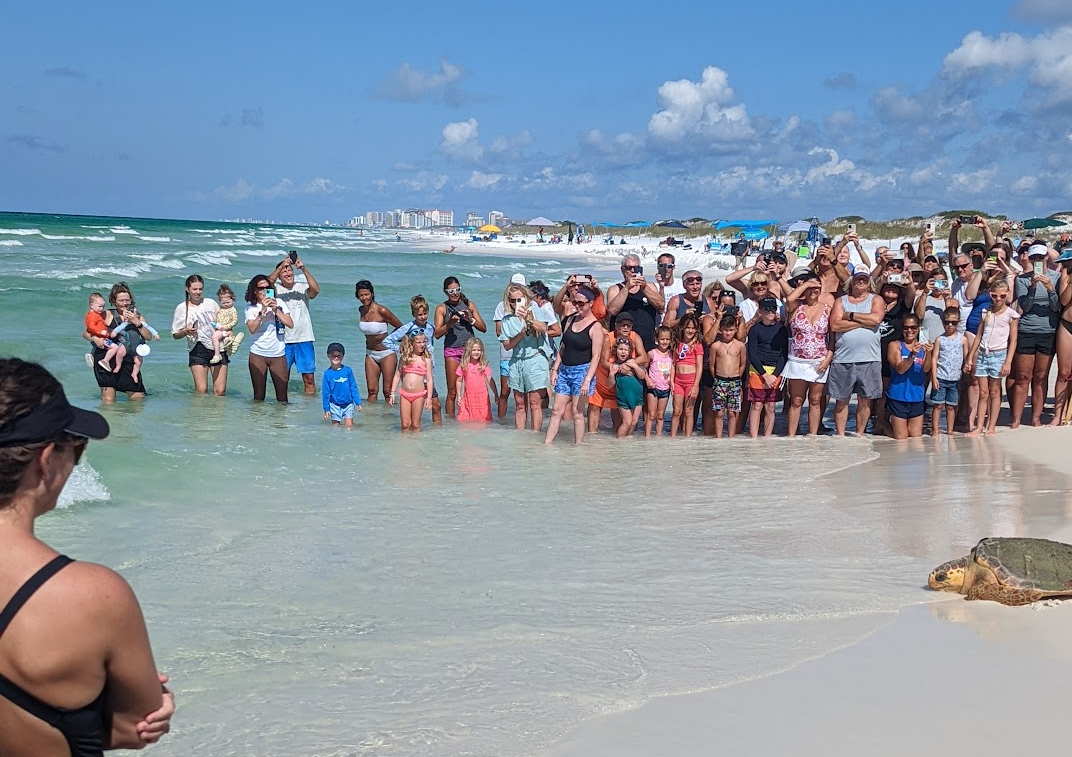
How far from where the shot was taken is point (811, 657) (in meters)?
4.02

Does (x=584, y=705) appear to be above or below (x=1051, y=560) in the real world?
below

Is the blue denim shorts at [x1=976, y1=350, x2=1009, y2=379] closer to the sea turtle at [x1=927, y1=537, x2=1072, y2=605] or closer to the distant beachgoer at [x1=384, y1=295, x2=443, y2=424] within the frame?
the sea turtle at [x1=927, y1=537, x2=1072, y2=605]

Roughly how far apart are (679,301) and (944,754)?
6.43 m

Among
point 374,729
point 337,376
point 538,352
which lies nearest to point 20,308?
point 337,376

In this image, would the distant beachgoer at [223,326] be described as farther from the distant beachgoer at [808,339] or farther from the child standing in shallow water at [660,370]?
the distant beachgoer at [808,339]

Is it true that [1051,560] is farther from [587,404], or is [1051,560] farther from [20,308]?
[20,308]

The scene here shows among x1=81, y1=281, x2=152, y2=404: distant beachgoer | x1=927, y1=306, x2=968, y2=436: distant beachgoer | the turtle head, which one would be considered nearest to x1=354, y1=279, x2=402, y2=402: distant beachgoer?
x1=81, y1=281, x2=152, y2=404: distant beachgoer

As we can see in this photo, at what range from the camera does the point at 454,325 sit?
10055 mm

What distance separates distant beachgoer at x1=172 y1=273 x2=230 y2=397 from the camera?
399 inches

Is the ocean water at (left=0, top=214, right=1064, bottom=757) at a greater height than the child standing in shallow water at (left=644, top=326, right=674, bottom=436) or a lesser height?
lesser

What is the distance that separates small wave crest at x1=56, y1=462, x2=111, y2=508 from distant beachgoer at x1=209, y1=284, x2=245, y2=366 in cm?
369

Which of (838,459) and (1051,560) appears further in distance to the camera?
(838,459)

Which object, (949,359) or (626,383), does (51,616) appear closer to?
(626,383)

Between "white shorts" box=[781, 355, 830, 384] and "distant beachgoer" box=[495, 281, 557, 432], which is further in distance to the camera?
"distant beachgoer" box=[495, 281, 557, 432]
